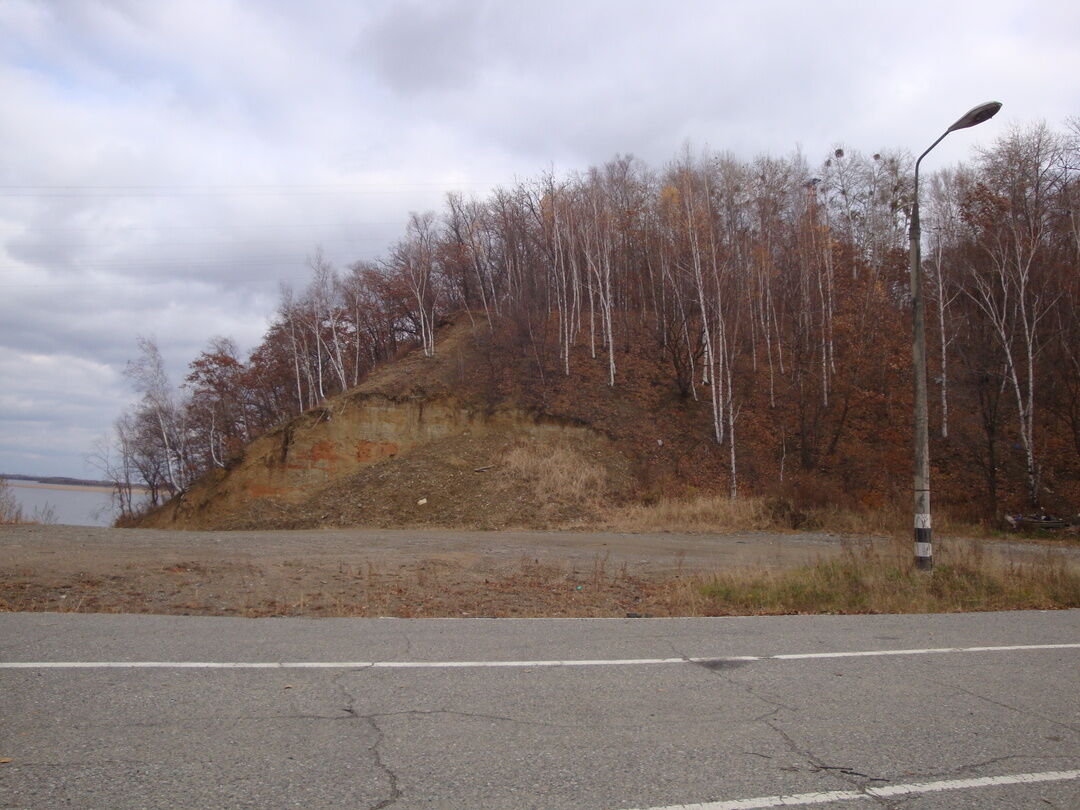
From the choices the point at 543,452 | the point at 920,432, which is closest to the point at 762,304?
the point at 543,452

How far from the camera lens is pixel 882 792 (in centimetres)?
398

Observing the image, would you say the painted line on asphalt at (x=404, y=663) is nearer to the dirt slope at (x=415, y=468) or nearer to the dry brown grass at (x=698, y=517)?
the dry brown grass at (x=698, y=517)

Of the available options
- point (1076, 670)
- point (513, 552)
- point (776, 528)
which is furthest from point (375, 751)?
point (776, 528)

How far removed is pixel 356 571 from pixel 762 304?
96.8 feet

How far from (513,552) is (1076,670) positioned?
A: 472 inches

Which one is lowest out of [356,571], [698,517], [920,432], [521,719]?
[698,517]

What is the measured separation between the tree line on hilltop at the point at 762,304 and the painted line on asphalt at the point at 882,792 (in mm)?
23187

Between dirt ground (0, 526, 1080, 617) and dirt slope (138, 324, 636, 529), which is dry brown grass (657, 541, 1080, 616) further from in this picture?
dirt slope (138, 324, 636, 529)

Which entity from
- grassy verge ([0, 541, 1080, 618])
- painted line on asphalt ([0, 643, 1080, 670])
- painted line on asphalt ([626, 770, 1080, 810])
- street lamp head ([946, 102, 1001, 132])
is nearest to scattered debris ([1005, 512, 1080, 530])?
grassy verge ([0, 541, 1080, 618])

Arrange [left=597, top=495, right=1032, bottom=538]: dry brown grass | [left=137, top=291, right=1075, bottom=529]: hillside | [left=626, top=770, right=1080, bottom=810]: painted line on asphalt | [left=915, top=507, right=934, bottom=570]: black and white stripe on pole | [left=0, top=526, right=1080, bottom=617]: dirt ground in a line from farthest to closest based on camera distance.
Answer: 1. [left=137, top=291, right=1075, bottom=529]: hillside
2. [left=597, top=495, right=1032, bottom=538]: dry brown grass
3. [left=915, top=507, right=934, bottom=570]: black and white stripe on pole
4. [left=0, top=526, right=1080, bottom=617]: dirt ground
5. [left=626, top=770, right=1080, bottom=810]: painted line on asphalt

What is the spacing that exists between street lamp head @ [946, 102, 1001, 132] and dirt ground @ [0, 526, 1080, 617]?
8158mm

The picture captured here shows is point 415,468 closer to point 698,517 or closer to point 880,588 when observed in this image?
point 698,517

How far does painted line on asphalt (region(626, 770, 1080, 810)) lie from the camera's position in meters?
3.79

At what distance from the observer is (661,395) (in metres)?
35.3
